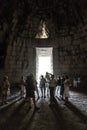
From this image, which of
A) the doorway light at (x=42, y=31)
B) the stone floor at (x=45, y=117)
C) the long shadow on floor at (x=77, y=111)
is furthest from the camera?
the doorway light at (x=42, y=31)

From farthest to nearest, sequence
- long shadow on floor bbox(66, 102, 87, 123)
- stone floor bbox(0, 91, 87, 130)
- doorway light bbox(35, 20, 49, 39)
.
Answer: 1. doorway light bbox(35, 20, 49, 39)
2. long shadow on floor bbox(66, 102, 87, 123)
3. stone floor bbox(0, 91, 87, 130)

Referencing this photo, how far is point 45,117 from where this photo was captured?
11031 millimetres

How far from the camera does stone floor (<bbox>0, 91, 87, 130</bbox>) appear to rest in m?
9.41

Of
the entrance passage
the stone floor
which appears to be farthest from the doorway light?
the stone floor

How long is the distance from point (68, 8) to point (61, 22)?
1283 mm

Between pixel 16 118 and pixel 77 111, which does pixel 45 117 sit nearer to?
pixel 16 118

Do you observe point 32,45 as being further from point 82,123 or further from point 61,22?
point 82,123

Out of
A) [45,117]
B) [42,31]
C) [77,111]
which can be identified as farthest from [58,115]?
[42,31]

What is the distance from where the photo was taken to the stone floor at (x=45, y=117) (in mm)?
9414

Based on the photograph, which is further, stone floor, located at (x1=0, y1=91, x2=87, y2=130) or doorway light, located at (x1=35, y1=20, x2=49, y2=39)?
doorway light, located at (x1=35, y1=20, x2=49, y2=39)

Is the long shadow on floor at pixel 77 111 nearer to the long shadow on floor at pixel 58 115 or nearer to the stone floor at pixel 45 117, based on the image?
the stone floor at pixel 45 117

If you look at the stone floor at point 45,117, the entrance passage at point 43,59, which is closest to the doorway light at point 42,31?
the entrance passage at point 43,59

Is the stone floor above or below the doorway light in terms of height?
below

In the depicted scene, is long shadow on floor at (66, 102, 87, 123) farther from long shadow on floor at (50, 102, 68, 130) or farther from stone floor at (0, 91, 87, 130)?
long shadow on floor at (50, 102, 68, 130)
